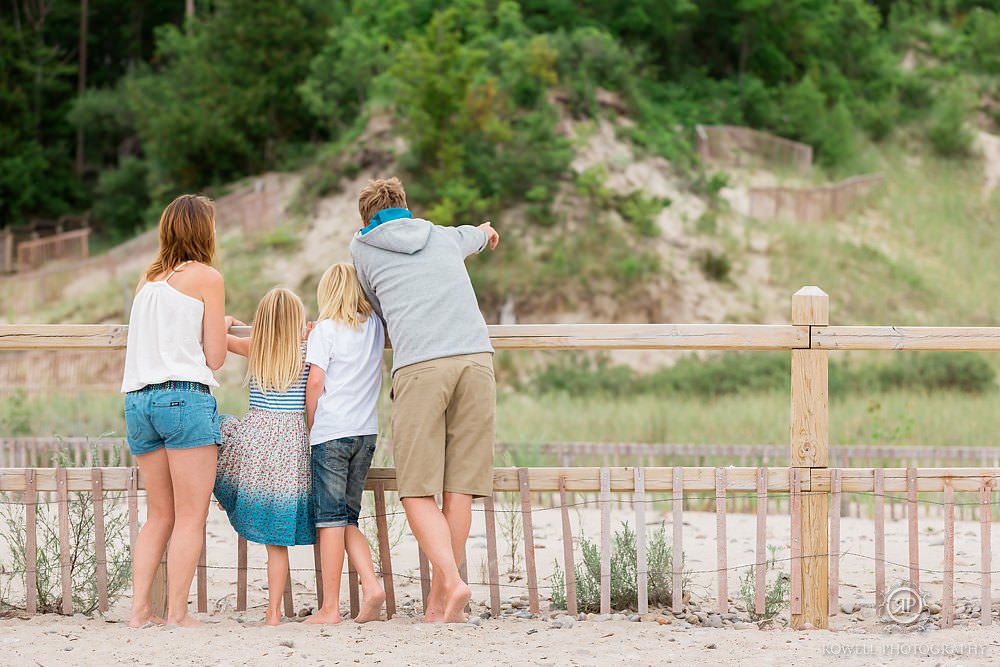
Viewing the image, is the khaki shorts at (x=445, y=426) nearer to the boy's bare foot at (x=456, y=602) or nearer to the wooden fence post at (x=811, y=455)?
the boy's bare foot at (x=456, y=602)

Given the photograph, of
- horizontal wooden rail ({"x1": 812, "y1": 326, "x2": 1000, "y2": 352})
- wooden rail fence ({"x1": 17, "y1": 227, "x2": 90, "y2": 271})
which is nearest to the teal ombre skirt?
horizontal wooden rail ({"x1": 812, "y1": 326, "x2": 1000, "y2": 352})

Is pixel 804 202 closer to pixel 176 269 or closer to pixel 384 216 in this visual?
pixel 384 216

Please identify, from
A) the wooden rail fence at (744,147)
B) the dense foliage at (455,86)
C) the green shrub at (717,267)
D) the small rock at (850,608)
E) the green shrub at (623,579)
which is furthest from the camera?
the wooden rail fence at (744,147)

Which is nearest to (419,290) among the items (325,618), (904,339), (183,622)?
(325,618)

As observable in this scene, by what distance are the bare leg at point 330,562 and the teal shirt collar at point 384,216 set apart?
1331 mm

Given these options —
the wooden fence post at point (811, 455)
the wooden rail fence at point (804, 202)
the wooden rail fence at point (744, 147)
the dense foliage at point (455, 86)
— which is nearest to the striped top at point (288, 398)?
the wooden fence post at point (811, 455)

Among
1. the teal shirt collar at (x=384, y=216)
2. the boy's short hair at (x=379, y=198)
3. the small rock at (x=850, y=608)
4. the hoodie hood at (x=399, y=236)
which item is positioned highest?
the boy's short hair at (x=379, y=198)

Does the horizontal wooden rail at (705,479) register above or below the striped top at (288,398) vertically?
below

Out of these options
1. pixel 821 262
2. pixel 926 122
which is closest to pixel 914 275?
pixel 821 262

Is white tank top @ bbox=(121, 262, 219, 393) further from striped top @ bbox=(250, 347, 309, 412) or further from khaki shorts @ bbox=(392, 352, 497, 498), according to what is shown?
khaki shorts @ bbox=(392, 352, 497, 498)

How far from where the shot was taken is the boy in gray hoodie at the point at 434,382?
16.7 feet

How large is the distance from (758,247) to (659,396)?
23.8 feet

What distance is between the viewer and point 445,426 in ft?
17.1

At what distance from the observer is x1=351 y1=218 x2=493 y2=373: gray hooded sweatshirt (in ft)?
16.8
